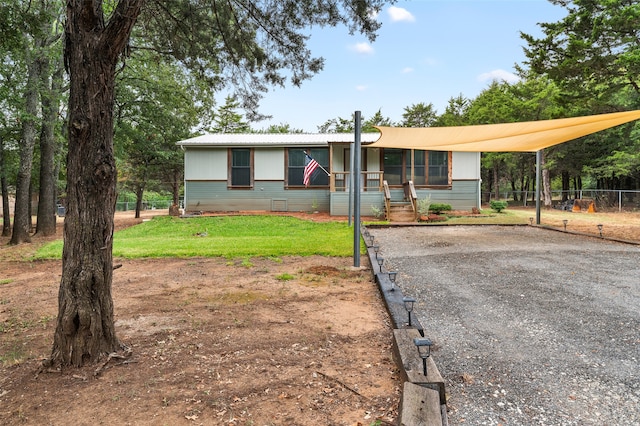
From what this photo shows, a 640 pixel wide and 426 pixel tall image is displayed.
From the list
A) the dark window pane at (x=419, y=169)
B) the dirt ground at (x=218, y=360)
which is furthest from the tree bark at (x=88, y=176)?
the dark window pane at (x=419, y=169)

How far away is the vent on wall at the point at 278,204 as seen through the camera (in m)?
15.0

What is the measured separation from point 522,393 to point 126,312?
3196 mm

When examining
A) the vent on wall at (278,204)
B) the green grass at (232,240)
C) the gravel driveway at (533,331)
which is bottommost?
the gravel driveway at (533,331)

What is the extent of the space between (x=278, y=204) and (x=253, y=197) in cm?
110

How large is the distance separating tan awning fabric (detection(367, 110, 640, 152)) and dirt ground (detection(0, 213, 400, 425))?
14.8 ft

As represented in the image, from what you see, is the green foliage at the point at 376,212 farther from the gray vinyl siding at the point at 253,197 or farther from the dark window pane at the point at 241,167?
the dark window pane at the point at 241,167

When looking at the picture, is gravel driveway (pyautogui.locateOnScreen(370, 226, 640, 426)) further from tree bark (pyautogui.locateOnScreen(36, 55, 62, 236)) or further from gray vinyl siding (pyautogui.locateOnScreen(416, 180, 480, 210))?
tree bark (pyautogui.locateOnScreen(36, 55, 62, 236))

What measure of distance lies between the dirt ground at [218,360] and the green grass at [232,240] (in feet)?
7.23

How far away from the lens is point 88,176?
2111 mm

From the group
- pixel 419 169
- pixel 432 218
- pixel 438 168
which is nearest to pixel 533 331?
pixel 432 218

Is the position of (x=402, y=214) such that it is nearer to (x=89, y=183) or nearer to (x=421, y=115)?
(x=89, y=183)

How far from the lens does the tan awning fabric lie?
6117mm

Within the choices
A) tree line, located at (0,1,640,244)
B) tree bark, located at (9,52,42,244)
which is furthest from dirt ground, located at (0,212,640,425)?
tree bark, located at (9,52,42,244)

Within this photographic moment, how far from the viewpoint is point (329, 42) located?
17.6 feet
